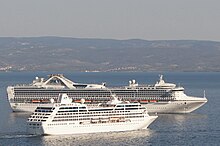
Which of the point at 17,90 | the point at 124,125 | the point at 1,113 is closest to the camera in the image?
the point at 124,125

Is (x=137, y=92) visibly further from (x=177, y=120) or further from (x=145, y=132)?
(x=145, y=132)

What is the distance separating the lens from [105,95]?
380 feet

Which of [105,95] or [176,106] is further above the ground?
[105,95]

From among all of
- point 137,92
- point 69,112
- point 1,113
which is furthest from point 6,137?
point 137,92

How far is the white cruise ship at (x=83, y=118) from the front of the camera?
258 feet

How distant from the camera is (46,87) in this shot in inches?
4675

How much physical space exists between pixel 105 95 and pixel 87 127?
35107 mm

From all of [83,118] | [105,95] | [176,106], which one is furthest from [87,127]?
[105,95]

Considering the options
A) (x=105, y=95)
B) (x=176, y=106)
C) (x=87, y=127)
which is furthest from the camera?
(x=105, y=95)

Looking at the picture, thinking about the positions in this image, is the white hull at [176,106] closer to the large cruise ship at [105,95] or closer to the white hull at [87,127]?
the large cruise ship at [105,95]

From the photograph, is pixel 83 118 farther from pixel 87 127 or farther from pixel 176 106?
pixel 176 106

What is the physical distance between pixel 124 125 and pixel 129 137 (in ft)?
16.7

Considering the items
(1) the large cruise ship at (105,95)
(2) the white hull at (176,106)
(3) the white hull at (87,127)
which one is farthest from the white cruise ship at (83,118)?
(1) the large cruise ship at (105,95)

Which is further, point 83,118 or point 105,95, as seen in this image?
point 105,95
